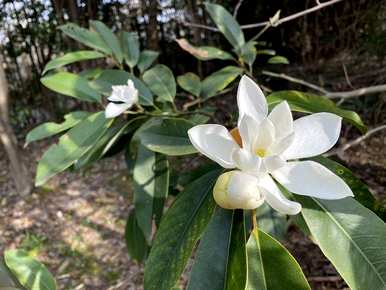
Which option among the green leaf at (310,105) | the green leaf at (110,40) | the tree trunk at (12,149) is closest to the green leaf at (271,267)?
the green leaf at (310,105)

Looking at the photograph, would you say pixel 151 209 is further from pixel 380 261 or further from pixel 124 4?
pixel 124 4

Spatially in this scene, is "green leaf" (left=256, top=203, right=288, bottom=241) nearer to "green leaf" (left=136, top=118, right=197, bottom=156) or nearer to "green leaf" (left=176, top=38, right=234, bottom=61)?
"green leaf" (left=136, top=118, right=197, bottom=156)

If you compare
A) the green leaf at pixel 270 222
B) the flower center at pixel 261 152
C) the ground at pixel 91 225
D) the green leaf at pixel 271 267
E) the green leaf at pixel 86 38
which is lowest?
the ground at pixel 91 225

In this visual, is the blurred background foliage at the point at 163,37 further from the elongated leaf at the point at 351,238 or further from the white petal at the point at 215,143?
the white petal at the point at 215,143

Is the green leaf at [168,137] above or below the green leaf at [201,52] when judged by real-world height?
below

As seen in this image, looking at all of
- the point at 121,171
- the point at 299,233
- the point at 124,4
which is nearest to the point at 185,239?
the point at 299,233

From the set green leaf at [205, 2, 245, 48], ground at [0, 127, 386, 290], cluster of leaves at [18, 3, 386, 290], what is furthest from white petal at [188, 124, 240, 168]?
ground at [0, 127, 386, 290]

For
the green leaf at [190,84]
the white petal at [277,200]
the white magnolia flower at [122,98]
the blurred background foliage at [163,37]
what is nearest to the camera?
the white petal at [277,200]
